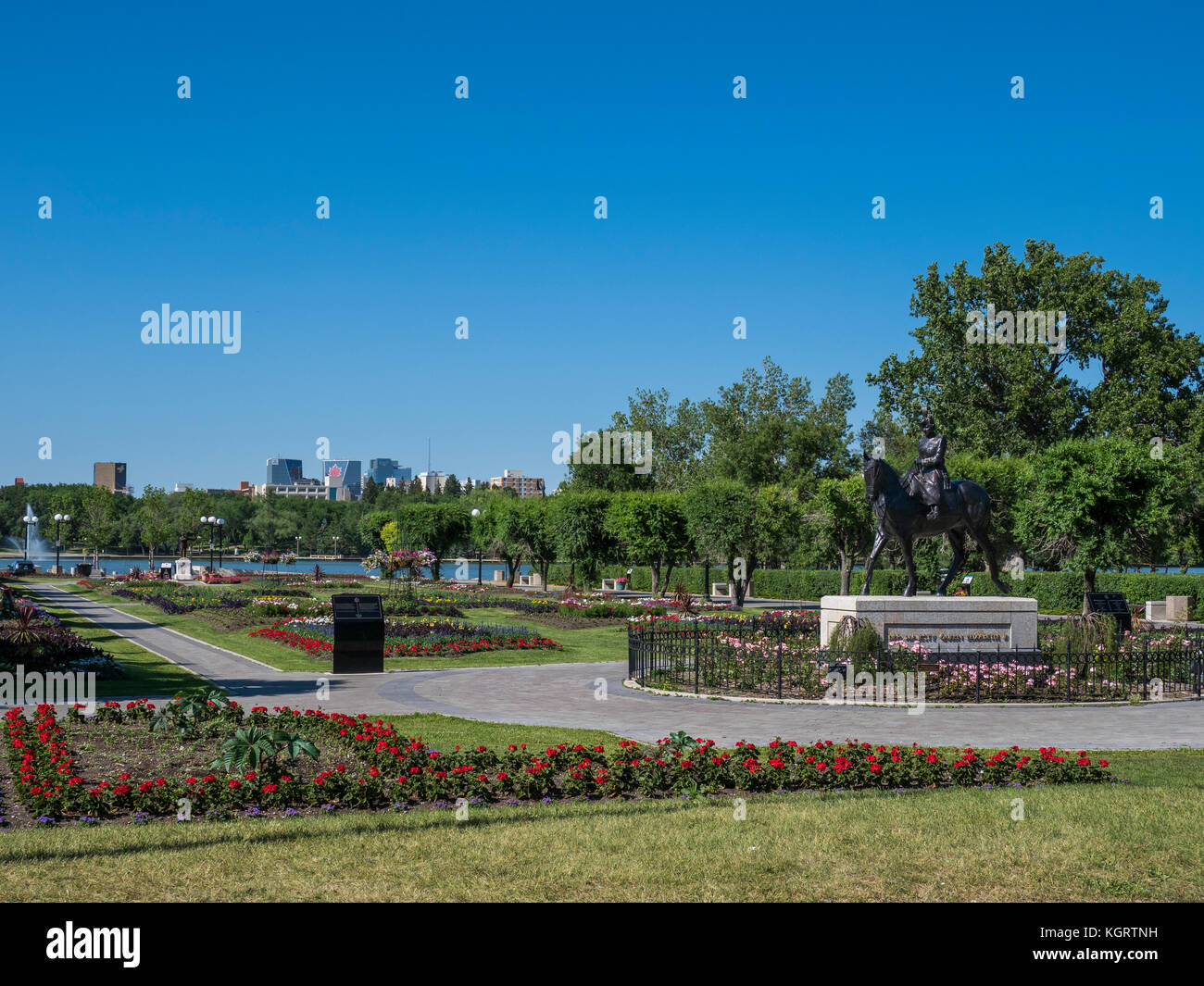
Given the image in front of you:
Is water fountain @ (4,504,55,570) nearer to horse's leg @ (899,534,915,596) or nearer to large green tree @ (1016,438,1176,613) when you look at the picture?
large green tree @ (1016,438,1176,613)

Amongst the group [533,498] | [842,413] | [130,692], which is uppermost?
[842,413]

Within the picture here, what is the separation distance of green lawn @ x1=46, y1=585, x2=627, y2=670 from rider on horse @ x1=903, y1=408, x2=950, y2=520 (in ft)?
28.5

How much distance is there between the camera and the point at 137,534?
11256cm

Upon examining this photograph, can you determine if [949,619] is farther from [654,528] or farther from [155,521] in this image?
[155,521]

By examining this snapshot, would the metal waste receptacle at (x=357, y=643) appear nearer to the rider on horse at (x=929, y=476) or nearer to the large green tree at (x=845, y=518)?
the rider on horse at (x=929, y=476)

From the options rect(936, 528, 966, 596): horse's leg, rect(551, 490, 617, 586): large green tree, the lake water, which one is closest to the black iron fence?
rect(936, 528, 966, 596): horse's leg

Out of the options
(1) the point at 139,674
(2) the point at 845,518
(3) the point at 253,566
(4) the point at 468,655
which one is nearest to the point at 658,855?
(1) the point at 139,674

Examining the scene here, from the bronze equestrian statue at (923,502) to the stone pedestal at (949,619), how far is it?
51cm

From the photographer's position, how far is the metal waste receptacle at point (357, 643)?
67.5 feet

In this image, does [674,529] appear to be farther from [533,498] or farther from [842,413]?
[842,413]

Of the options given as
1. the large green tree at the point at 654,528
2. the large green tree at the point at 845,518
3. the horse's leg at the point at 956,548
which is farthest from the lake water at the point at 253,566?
the horse's leg at the point at 956,548

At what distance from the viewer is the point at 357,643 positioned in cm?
2066
